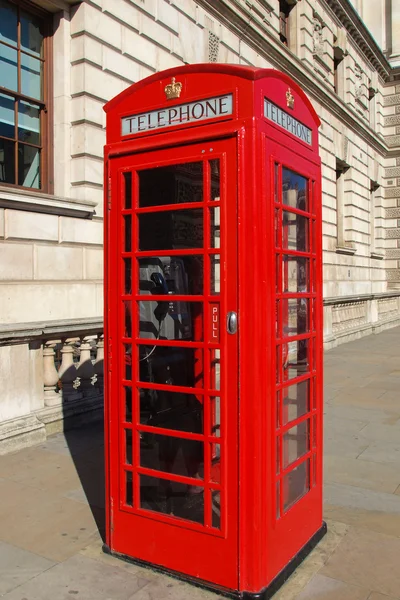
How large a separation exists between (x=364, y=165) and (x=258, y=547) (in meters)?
20.3

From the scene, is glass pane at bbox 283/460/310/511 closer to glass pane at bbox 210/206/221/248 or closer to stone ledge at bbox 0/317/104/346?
glass pane at bbox 210/206/221/248

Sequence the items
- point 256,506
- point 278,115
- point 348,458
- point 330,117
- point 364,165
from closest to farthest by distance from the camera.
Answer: point 256,506, point 278,115, point 348,458, point 330,117, point 364,165

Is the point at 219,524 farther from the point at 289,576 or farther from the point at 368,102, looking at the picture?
the point at 368,102

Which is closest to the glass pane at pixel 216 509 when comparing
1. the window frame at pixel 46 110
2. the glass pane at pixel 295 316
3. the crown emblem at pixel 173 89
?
the glass pane at pixel 295 316

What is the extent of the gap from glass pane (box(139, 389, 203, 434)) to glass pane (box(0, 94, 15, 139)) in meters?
5.65

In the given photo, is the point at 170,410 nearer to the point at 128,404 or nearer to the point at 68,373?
the point at 128,404

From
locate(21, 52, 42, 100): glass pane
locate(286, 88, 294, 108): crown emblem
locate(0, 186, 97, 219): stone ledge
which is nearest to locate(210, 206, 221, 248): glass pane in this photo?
locate(286, 88, 294, 108): crown emblem

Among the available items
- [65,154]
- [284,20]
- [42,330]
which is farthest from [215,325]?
[284,20]

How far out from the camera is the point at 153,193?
302cm

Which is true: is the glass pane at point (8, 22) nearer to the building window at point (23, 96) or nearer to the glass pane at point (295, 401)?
the building window at point (23, 96)

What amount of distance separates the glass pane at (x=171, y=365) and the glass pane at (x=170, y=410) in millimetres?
78

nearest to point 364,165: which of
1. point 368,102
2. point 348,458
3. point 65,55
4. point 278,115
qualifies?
point 368,102

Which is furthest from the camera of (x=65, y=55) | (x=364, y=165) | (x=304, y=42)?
(x=364, y=165)

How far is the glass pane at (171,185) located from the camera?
9.47 ft
